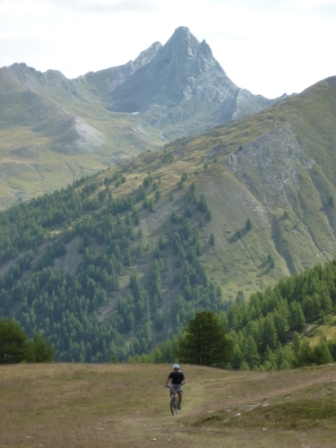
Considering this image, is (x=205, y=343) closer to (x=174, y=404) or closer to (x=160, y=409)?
(x=160, y=409)

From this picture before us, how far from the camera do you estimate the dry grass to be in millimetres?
32969

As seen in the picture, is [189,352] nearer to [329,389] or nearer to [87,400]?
[87,400]

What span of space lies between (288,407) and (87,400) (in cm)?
1978

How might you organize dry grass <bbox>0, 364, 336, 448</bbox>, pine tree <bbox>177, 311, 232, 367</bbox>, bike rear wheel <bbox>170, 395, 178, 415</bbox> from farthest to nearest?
pine tree <bbox>177, 311, 232, 367</bbox> < bike rear wheel <bbox>170, 395, 178, 415</bbox> < dry grass <bbox>0, 364, 336, 448</bbox>

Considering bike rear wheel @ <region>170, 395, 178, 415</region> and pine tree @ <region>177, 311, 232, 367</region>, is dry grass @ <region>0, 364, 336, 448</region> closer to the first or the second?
bike rear wheel @ <region>170, 395, 178, 415</region>

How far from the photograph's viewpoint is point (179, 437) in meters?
33.9

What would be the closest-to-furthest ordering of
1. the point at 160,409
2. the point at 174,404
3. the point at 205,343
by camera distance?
1. the point at 174,404
2. the point at 160,409
3. the point at 205,343

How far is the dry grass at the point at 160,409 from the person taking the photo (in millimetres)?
32969

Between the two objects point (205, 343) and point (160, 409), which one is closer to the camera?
point (160, 409)

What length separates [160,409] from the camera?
45.4 m

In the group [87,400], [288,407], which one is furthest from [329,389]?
[87,400]

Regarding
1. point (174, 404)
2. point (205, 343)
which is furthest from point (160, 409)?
point (205, 343)

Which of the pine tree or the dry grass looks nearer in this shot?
the dry grass

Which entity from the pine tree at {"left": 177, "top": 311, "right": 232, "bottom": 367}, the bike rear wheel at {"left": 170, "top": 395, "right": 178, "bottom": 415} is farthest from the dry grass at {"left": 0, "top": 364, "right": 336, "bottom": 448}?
the pine tree at {"left": 177, "top": 311, "right": 232, "bottom": 367}
